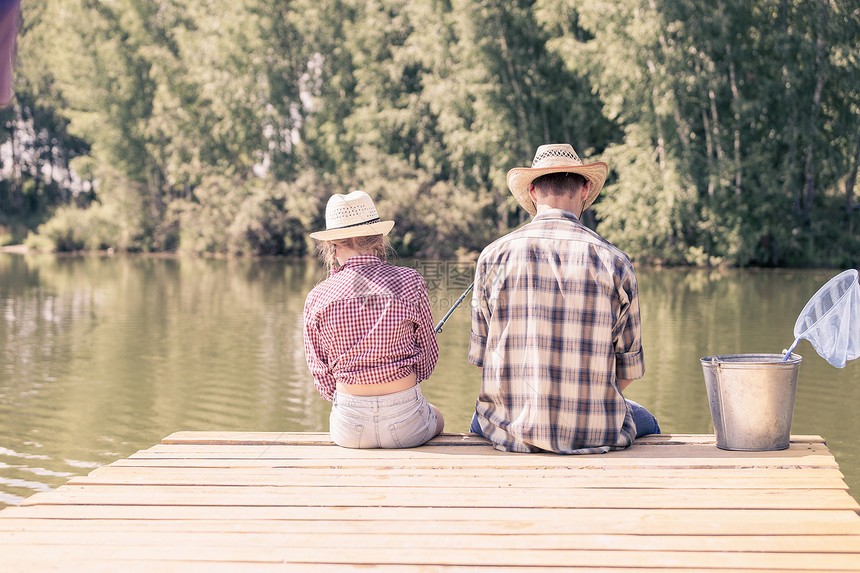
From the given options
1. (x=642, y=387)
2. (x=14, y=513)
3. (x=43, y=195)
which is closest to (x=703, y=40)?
(x=642, y=387)

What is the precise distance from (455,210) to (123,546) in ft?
85.4

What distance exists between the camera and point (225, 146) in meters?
37.1

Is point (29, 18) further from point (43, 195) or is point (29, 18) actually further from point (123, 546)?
point (123, 546)

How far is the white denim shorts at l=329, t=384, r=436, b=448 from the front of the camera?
3439 mm

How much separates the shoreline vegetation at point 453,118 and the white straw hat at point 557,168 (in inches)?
778

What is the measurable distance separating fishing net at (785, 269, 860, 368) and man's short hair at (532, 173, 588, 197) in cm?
97

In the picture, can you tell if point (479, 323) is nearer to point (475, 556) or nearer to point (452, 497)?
point (452, 497)

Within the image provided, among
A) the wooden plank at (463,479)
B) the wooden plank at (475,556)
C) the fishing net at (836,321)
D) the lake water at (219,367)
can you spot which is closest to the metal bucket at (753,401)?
the fishing net at (836,321)

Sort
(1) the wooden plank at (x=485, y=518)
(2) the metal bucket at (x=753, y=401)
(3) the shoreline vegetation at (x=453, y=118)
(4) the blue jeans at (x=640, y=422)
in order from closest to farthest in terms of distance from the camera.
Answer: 1. (1) the wooden plank at (x=485, y=518)
2. (2) the metal bucket at (x=753, y=401)
3. (4) the blue jeans at (x=640, y=422)
4. (3) the shoreline vegetation at (x=453, y=118)

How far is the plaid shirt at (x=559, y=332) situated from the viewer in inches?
123

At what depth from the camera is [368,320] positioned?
3396mm

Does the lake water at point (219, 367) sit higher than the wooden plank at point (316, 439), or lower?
lower

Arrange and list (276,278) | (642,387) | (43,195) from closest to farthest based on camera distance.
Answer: (642,387) < (276,278) < (43,195)

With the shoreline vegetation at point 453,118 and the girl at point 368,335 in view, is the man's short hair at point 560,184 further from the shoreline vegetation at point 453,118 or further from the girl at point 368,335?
the shoreline vegetation at point 453,118
